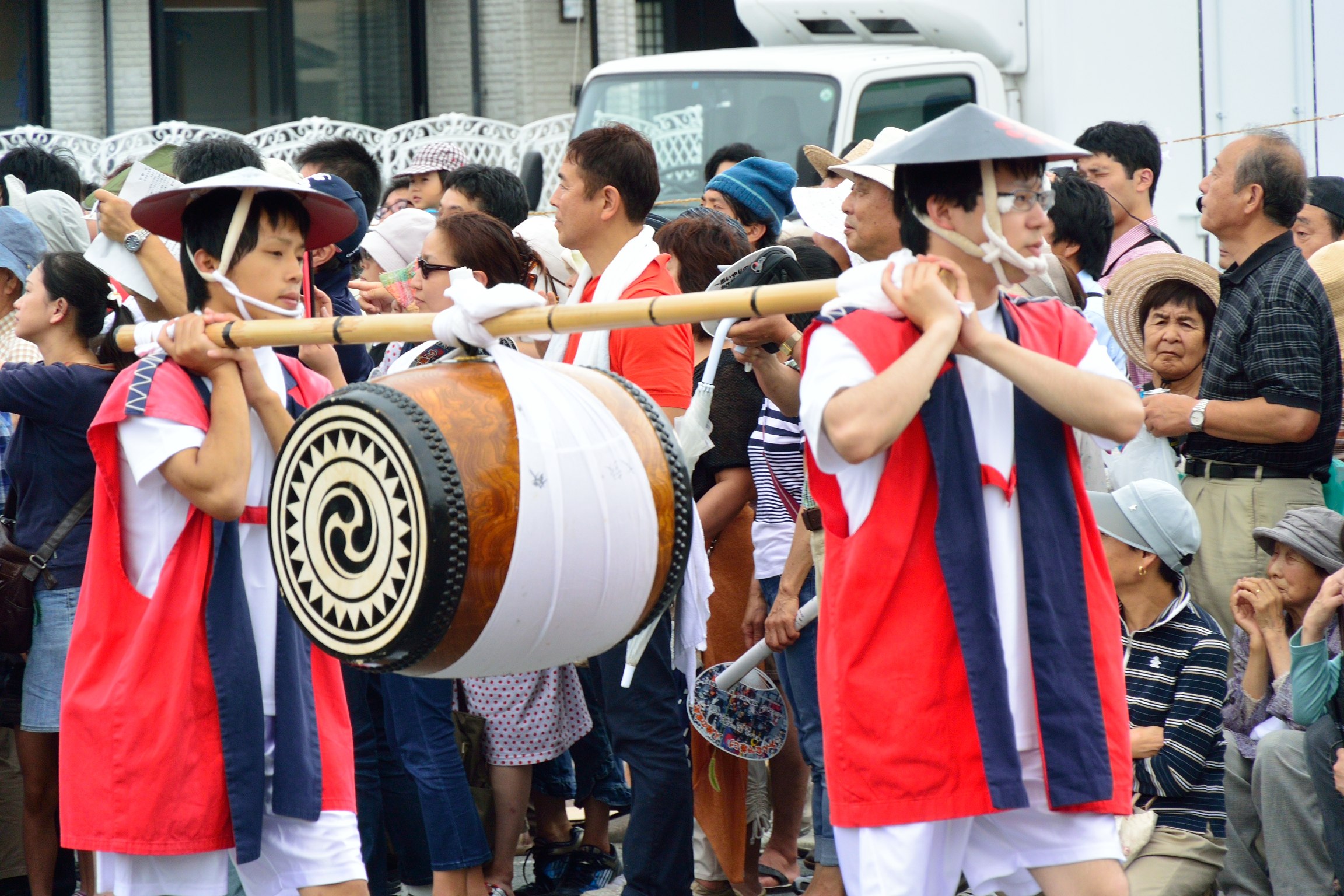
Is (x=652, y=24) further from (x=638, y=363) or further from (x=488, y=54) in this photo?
(x=638, y=363)

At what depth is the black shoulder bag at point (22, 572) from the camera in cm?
436

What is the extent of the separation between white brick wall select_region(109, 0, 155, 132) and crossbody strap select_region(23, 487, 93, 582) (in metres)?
10.3

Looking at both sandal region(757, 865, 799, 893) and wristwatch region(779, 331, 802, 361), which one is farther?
sandal region(757, 865, 799, 893)

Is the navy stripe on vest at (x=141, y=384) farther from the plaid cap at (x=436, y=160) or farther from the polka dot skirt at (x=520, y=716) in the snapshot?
the plaid cap at (x=436, y=160)

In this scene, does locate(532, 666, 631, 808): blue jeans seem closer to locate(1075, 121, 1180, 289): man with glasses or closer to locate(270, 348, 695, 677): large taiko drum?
locate(270, 348, 695, 677): large taiko drum

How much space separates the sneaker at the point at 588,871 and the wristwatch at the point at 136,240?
2.47 metres

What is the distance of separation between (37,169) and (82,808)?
14.8 ft

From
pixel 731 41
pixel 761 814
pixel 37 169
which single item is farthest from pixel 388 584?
pixel 731 41

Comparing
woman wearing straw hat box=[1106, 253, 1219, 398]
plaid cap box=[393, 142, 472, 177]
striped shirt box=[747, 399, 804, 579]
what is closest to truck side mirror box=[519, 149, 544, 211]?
plaid cap box=[393, 142, 472, 177]

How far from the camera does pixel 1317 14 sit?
7.97m

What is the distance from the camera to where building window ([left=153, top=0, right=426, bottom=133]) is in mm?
15109

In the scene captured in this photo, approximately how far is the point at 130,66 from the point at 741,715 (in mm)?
11337

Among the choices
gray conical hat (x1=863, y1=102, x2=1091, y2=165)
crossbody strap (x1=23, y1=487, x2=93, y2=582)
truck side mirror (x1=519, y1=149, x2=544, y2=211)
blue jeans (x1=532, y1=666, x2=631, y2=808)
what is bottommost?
blue jeans (x1=532, y1=666, x2=631, y2=808)

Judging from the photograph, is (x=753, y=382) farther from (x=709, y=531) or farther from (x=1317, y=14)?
(x=1317, y=14)
